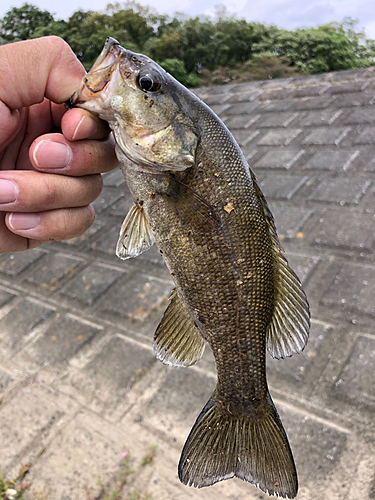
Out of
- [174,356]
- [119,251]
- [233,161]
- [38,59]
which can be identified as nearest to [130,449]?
[174,356]


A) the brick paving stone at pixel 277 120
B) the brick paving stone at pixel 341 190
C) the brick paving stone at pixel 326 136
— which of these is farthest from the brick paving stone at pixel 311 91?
the brick paving stone at pixel 341 190

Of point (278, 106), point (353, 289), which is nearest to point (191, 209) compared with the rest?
point (353, 289)

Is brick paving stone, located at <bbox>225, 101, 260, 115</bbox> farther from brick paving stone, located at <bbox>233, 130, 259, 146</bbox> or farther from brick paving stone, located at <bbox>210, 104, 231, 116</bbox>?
brick paving stone, located at <bbox>233, 130, 259, 146</bbox>

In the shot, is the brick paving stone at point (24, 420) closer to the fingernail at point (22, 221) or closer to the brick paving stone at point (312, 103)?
the fingernail at point (22, 221)

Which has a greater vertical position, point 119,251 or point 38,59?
point 38,59

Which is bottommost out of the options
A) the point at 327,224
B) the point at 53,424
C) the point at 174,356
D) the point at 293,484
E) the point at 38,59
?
the point at 53,424

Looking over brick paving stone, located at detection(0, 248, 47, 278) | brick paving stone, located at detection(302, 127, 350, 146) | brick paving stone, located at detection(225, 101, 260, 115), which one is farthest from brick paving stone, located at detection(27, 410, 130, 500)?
brick paving stone, located at detection(225, 101, 260, 115)

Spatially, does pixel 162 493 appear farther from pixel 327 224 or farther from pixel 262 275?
pixel 327 224

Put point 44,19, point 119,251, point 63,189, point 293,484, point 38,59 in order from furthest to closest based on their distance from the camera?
point 44,19
point 63,189
point 38,59
point 119,251
point 293,484

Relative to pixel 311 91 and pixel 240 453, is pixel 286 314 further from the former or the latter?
pixel 311 91

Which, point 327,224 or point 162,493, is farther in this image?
point 327,224
